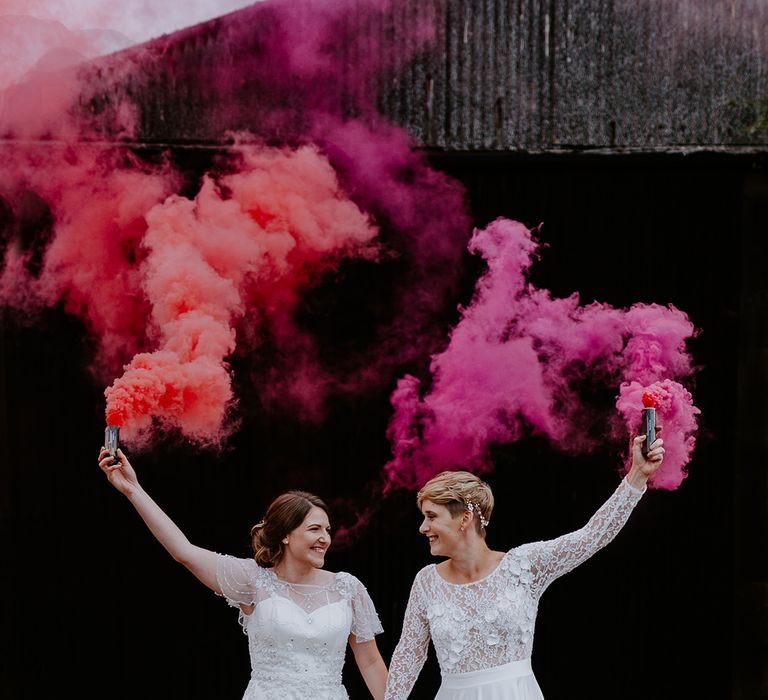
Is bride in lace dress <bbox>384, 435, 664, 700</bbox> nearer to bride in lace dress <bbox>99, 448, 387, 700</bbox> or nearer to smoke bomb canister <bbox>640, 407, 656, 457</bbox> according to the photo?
smoke bomb canister <bbox>640, 407, 656, 457</bbox>

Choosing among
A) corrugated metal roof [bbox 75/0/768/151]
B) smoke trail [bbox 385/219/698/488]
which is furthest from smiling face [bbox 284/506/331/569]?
corrugated metal roof [bbox 75/0/768/151]

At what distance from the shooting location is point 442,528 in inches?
191

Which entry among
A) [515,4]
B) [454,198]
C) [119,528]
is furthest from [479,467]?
[515,4]

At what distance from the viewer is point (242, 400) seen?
825 centimetres

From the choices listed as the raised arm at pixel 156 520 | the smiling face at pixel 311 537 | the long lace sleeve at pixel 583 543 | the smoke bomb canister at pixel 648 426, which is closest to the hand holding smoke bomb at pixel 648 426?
the smoke bomb canister at pixel 648 426

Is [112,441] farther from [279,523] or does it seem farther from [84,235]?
[84,235]

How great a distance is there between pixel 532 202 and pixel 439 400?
1740mm

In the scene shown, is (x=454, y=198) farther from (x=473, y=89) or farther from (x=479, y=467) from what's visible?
(x=479, y=467)

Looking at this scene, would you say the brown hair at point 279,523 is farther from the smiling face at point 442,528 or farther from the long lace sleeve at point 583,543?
the long lace sleeve at point 583,543

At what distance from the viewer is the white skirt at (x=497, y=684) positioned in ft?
15.6

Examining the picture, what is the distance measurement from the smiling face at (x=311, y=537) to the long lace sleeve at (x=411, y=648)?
559 millimetres

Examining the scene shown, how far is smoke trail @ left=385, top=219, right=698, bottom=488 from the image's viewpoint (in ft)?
23.4
